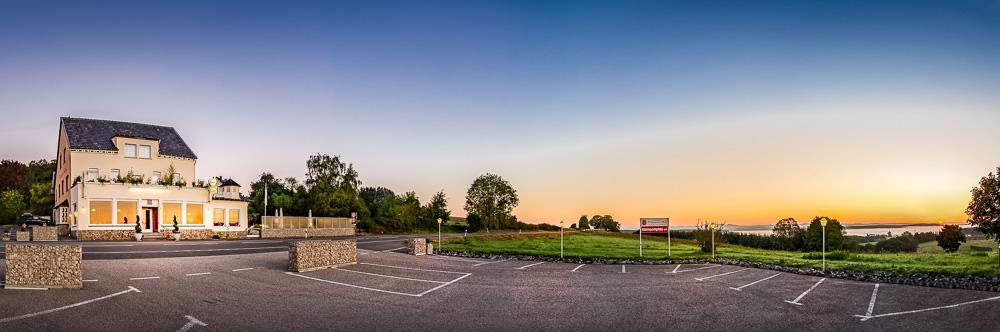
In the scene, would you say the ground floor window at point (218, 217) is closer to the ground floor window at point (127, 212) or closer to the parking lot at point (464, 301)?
the ground floor window at point (127, 212)

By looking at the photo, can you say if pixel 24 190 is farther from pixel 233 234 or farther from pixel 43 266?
pixel 43 266

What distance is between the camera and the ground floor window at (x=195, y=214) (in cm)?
4634

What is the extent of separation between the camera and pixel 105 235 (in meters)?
40.0

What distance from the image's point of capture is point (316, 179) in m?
71.4

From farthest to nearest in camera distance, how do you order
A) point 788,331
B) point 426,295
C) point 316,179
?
point 316,179 → point 426,295 → point 788,331

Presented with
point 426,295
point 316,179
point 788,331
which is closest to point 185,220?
point 316,179

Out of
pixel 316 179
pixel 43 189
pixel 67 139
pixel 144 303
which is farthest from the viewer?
pixel 316 179

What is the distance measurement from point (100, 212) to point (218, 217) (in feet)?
27.5

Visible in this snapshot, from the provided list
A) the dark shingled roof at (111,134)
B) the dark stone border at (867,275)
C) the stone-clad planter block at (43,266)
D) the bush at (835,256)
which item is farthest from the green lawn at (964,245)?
the dark shingled roof at (111,134)

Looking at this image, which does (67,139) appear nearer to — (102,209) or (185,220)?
(102,209)

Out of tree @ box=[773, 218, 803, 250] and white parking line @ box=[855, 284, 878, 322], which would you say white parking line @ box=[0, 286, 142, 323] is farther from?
tree @ box=[773, 218, 803, 250]

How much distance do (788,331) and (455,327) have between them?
6.51m


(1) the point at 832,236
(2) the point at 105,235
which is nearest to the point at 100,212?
(2) the point at 105,235

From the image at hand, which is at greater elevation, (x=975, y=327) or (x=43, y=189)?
(x=43, y=189)
